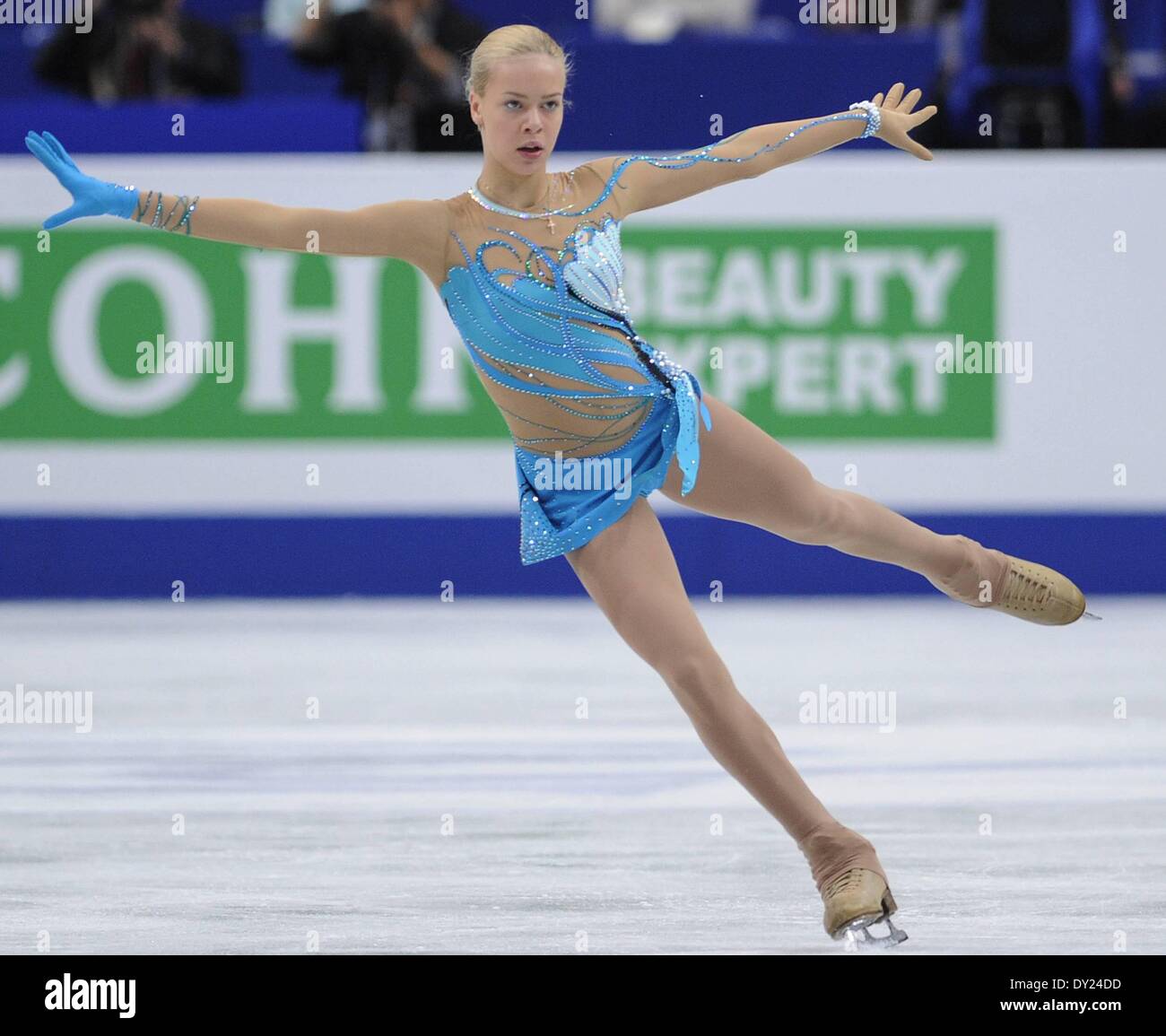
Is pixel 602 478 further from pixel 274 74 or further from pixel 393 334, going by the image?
pixel 274 74

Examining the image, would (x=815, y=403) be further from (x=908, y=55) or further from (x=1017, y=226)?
(x=908, y=55)

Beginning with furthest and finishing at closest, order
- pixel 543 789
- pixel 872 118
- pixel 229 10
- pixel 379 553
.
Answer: pixel 229 10 < pixel 379 553 < pixel 543 789 < pixel 872 118

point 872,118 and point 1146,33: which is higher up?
point 1146,33

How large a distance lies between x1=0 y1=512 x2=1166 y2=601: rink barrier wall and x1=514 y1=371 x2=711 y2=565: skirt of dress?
3.94 m

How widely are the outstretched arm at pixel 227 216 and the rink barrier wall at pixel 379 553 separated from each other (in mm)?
4133

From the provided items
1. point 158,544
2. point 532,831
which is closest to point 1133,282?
point 158,544

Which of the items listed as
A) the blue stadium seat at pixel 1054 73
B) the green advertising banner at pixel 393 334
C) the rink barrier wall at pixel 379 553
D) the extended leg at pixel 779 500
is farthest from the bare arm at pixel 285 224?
the blue stadium seat at pixel 1054 73

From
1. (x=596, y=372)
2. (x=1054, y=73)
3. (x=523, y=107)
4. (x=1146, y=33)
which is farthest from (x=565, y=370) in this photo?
(x=1146, y=33)

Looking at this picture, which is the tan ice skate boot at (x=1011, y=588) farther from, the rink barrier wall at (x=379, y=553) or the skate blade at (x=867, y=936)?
the rink barrier wall at (x=379, y=553)

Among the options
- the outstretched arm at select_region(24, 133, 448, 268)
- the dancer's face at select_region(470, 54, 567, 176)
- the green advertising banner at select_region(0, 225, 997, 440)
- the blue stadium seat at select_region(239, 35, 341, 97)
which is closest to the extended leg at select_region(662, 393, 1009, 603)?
the dancer's face at select_region(470, 54, 567, 176)

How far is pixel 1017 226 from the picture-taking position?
728 cm

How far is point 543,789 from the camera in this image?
4.31 meters

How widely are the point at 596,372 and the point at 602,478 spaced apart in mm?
178

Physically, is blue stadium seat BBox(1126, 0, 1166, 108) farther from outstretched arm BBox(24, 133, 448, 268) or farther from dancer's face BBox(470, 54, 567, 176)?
outstretched arm BBox(24, 133, 448, 268)
